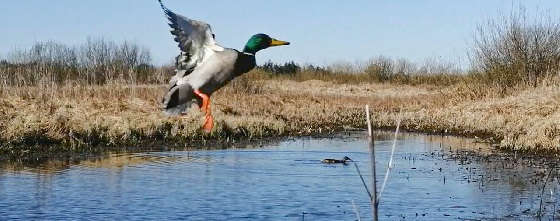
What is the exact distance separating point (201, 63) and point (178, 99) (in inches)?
9.3

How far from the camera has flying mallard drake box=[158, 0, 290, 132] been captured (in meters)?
4.10

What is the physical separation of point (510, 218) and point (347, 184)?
10.3ft

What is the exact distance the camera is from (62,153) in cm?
1490

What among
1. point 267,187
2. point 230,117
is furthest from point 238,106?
point 267,187

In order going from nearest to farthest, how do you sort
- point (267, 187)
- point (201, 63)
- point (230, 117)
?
1. point (201, 63)
2. point (267, 187)
3. point (230, 117)

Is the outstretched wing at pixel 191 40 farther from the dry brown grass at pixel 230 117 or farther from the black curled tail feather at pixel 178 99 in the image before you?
the dry brown grass at pixel 230 117

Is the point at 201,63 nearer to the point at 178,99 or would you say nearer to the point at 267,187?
the point at 178,99

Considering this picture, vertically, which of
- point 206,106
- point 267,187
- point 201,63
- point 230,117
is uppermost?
point 230,117

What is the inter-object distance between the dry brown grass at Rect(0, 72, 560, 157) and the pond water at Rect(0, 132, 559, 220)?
1429 millimetres

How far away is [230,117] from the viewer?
2061 cm

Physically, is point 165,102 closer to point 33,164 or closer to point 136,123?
point 33,164

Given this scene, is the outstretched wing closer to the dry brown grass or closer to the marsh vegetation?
the marsh vegetation

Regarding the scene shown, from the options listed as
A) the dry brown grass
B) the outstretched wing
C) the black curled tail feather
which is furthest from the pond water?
the black curled tail feather

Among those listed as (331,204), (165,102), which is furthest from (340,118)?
(165,102)
